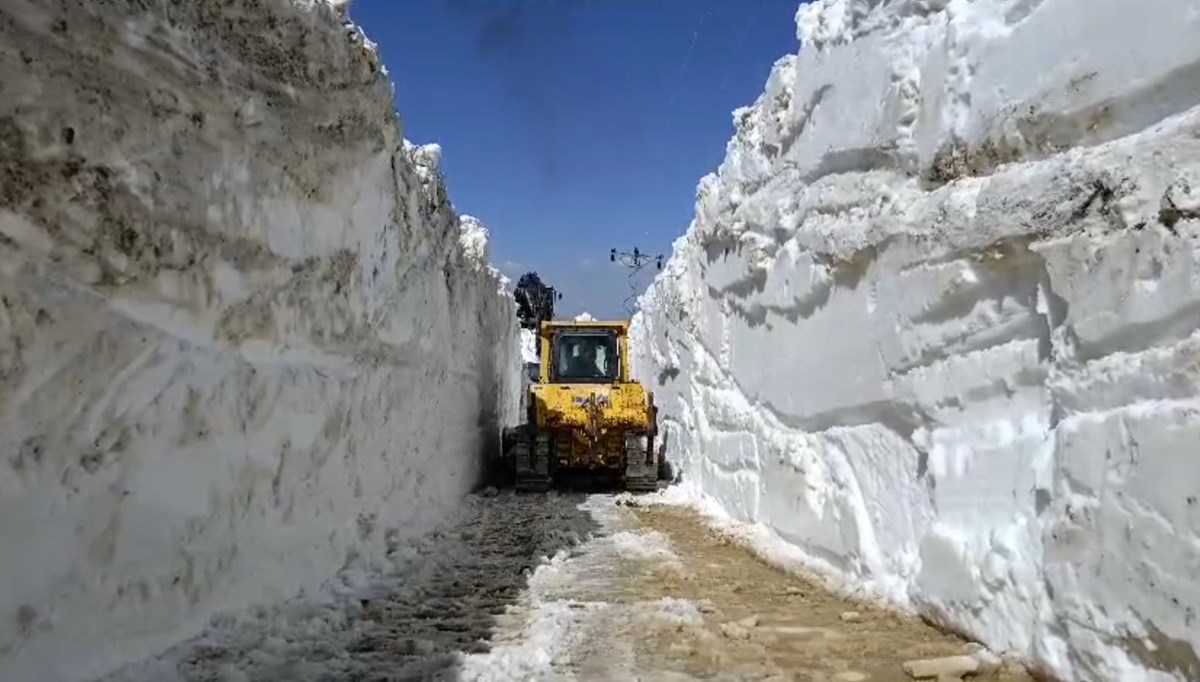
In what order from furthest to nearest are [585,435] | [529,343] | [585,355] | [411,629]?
[529,343] → [585,355] → [585,435] → [411,629]

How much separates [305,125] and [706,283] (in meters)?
6.46

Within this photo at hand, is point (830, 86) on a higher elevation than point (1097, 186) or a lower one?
higher

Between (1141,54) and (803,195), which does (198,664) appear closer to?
(1141,54)

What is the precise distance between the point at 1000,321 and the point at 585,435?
9146 millimetres

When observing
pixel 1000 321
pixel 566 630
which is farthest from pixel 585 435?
pixel 1000 321

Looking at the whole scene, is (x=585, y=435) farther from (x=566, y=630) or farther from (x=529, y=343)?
(x=529, y=343)

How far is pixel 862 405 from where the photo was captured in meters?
5.96

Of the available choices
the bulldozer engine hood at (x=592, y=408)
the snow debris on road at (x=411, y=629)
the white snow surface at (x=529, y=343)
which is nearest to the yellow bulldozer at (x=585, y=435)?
the bulldozer engine hood at (x=592, y=408)

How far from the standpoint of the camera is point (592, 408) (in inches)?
520

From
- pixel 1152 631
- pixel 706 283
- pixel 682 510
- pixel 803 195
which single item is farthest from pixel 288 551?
pixel 706 283

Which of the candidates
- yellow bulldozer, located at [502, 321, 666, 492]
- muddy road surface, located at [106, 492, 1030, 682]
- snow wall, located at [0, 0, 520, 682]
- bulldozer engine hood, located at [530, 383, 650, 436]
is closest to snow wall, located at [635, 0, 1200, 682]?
muddy road surface, located at [106, 492, 1030, 682]

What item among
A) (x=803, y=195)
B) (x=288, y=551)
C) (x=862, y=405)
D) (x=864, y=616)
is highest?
(x=803, y=195)

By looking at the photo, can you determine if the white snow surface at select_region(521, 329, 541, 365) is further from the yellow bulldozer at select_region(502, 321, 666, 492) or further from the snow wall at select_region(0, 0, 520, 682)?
the snow wall at select_region(0, 0, 520, 682)

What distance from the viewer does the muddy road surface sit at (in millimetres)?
4023
